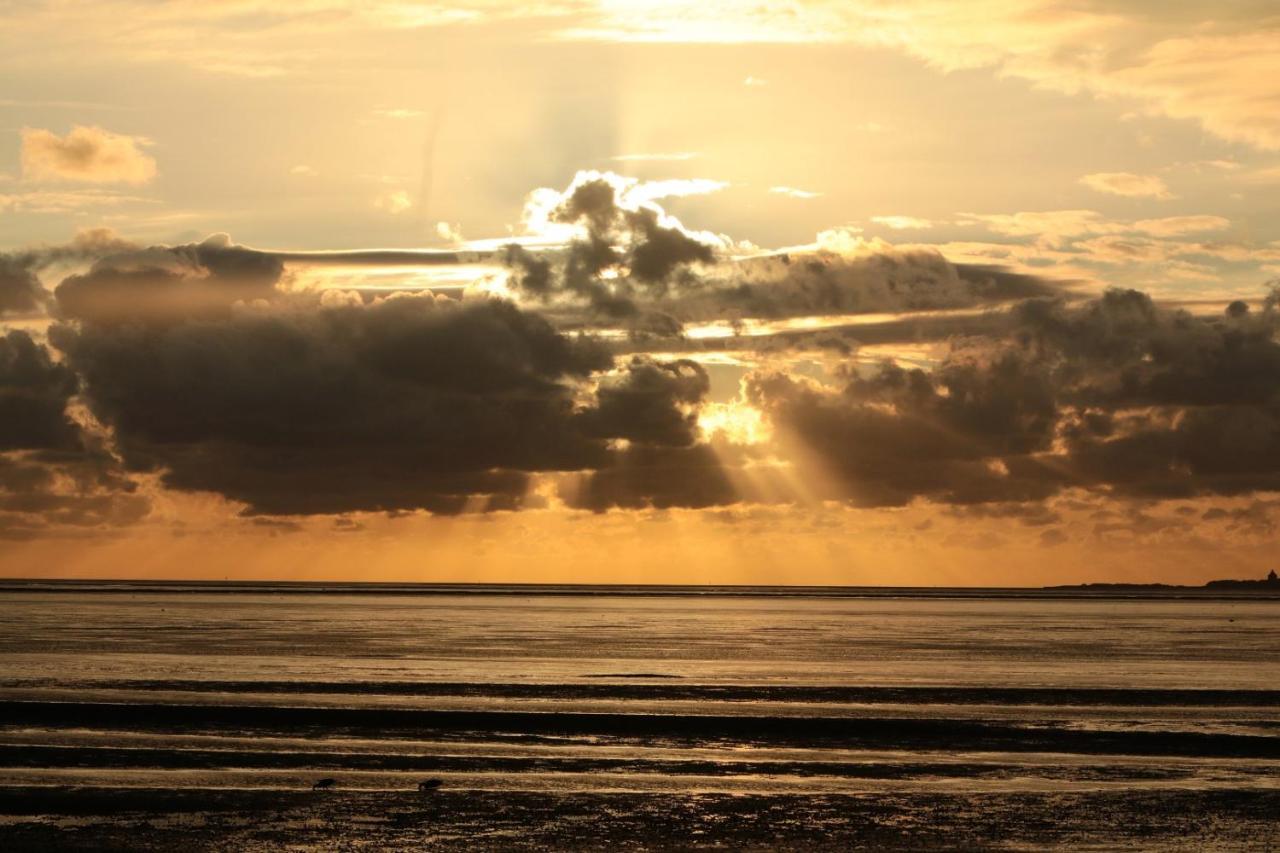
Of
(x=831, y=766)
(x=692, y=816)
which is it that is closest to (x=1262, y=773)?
(x=831, y=766)

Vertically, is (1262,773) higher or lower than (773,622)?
higher

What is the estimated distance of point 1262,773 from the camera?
37.7 meters

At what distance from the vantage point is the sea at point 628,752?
2928 centimetres

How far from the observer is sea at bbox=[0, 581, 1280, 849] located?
29.3m

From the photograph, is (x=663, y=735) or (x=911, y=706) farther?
(x=911, y=706)

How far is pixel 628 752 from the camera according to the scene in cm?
4122

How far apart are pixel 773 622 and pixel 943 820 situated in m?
134

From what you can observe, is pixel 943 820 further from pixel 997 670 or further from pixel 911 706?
pixel 997 670

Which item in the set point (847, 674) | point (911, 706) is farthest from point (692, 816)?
point (847, 674)

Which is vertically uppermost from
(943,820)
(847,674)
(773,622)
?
(943,820)

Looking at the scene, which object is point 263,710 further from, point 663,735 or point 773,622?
point 773,622

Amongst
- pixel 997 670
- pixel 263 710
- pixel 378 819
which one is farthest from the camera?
pixel 997 670

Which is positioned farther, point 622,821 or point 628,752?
point 628,752

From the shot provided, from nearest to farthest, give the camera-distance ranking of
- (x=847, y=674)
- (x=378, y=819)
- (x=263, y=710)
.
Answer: (x=378, y=819)
(x=263, y=710)
(x=847, y=674)
